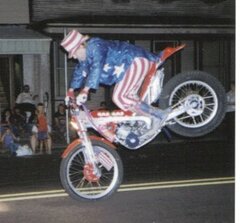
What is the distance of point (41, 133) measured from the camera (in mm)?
11430

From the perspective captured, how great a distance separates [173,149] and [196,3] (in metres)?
6.72

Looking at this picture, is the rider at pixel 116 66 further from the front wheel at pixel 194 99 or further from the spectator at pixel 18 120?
the spectator at pixel 18 120

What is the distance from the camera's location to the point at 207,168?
31.0 ft

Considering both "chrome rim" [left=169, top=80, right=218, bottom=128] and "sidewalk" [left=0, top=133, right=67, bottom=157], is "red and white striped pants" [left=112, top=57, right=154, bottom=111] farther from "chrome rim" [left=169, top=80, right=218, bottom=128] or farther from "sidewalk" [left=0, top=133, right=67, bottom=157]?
"sidewalk" [left=0, top=133, right=67, bottom=157]

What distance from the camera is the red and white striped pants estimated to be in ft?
18.5

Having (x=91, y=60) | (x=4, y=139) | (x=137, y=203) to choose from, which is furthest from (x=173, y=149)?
(x=91, y=60)

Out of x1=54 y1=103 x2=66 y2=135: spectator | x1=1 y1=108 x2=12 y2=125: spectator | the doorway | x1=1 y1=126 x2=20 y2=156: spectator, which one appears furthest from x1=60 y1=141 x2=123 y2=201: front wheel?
the doorway

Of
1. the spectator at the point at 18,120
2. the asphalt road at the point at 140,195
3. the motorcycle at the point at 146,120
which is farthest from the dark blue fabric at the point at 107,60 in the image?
the spectator at the point at 18,120

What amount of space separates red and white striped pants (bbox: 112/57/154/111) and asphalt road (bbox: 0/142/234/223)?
1231mm

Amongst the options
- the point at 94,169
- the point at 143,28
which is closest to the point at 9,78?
the point at 143,28

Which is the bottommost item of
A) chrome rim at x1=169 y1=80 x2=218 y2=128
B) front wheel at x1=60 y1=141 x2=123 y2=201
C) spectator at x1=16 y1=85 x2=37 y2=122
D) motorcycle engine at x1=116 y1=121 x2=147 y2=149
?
spectator at x1=16 y1=85 x2=37 y2=122

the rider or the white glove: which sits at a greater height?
the rider

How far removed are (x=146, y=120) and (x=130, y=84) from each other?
44 cm

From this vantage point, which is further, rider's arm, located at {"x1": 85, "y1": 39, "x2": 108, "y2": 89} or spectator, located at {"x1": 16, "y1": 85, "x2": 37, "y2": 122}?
spectator, located at {"x1": 16, "y1": 85, "x2": 37, "y2": 122}
